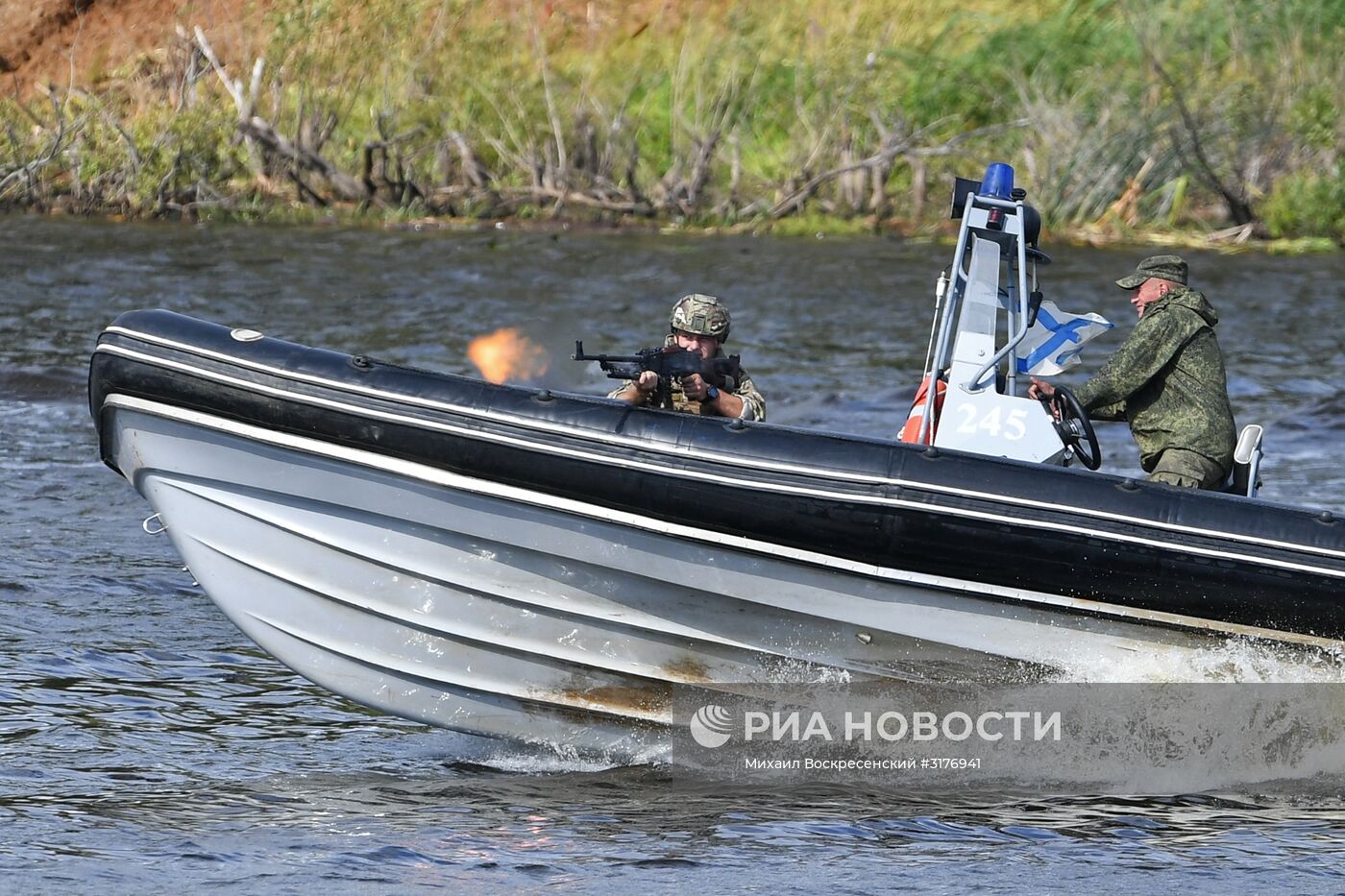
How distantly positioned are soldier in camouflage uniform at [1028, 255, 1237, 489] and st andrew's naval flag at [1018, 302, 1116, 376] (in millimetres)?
102

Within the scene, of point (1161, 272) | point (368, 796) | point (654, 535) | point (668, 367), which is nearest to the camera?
point (654, 535)

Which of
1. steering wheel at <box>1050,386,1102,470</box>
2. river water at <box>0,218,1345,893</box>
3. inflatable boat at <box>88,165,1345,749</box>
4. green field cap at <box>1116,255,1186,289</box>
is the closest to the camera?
river water at <box>0,218,1345,893</box>

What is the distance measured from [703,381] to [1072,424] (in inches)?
44.9

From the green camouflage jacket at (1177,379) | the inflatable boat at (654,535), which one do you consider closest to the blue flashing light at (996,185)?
the inflatable boat at (654,535)

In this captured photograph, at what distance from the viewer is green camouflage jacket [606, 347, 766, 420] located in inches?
232

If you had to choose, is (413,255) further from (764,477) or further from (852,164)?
(764,477)

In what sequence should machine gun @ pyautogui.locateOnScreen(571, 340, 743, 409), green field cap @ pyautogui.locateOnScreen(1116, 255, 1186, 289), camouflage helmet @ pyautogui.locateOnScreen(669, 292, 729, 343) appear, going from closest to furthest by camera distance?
1. machine gun @ pyautogui.locateOnScreen(571, 340, 743, 409)
2. camouflage helmet @ pyautogui.locateOnScreen(669, 292, 729, 343)
3. green field cap @ pyautogui.locateOnScreen(1116, 255, 1186, 289)

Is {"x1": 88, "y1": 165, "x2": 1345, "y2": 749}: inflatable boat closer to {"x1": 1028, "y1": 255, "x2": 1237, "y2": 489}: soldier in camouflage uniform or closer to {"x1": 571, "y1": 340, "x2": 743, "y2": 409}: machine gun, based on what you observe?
{"x1": 1028, "y1": 255, "x2": 1237, "y2": 489}: soldier in camouflage uniform

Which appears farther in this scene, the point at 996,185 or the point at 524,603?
the point at 996,185

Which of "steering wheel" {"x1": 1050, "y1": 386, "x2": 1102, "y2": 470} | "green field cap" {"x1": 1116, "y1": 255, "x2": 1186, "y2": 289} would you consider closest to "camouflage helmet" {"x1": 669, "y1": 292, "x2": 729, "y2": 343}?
"steering wheel" {"x1": 1050, "y1": 386, "x2": 1102, "y2": 470}

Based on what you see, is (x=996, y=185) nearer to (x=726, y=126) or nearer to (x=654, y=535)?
(x=654, y=535)

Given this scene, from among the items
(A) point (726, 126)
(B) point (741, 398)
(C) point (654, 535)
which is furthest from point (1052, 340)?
(A) point (726, 126)

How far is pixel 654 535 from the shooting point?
5.46 metres

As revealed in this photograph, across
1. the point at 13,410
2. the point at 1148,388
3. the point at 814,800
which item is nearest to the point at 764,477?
the point at 814,800
